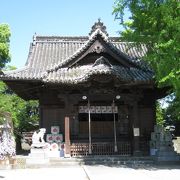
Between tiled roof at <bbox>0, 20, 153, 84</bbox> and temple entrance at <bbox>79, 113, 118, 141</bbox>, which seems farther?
temple entrance at <bbox>79, 113, 118, 141</bbox>

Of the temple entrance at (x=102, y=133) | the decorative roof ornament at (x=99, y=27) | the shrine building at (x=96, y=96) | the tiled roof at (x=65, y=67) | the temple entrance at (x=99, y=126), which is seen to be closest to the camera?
the tiled roof at (x=65, y=67)

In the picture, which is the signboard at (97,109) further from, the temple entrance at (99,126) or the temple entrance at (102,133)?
the temple entrance at (99,126)

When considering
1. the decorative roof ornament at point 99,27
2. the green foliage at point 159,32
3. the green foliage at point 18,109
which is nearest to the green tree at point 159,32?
the green foliage at point 159,32

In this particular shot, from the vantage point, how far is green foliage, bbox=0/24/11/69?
28.0 meters

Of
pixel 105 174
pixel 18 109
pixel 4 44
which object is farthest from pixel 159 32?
pixel 18 109

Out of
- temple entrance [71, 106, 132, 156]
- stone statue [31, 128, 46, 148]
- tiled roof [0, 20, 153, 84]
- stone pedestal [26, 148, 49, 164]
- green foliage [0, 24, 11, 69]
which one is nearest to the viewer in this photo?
stone pedestal [26, 148, 49, 164]

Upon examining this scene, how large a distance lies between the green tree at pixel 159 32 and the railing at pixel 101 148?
17.1 ft

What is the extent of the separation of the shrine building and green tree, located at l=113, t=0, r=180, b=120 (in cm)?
342

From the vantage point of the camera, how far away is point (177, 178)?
13.0 meters

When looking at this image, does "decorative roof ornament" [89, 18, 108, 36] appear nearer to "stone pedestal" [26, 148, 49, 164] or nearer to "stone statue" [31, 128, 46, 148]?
"stone statue" [31, 128, 46, 148]

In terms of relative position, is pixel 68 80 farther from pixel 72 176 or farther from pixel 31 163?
pixel 72 176

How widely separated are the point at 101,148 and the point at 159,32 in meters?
8.12

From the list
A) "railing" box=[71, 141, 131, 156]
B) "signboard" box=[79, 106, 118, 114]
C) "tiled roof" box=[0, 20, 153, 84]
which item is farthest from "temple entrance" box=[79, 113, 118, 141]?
"tiled roof" box=[0, 20, 153, 84]

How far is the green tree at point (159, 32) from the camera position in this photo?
14320mm
